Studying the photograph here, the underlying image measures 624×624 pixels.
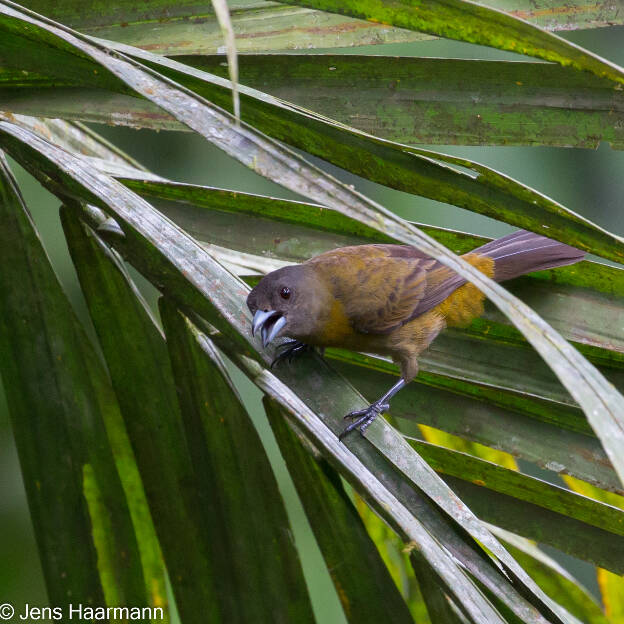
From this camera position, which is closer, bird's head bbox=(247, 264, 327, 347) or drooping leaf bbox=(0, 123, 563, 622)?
drooping leaf bbox=(0, 123, 563, 622)

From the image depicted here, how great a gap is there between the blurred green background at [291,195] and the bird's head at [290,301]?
1.62m

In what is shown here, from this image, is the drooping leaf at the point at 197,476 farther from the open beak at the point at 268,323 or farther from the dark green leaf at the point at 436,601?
the dark green leaf at the point at 436,601

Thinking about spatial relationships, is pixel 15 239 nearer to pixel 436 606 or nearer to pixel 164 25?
pixel 164 25

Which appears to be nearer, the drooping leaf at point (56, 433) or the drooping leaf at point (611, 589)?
the drooping leaf at point (56, 433)

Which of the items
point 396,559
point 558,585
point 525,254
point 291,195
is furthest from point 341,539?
point 291,195

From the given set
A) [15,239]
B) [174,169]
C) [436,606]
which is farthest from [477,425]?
[174,169]

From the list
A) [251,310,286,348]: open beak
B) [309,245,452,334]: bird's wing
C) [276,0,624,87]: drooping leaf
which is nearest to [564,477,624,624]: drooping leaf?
[309,245,452,334]: bird's wing

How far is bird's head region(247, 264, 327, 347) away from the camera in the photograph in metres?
1.84

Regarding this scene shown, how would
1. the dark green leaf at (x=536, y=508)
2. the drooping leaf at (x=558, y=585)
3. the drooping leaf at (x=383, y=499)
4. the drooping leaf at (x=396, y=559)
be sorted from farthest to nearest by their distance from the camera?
the drooping leaf at (x=558, y=585), the drooping leaf at (x=396, y=559), the dark green leaf at (x=536, y=508), the drooping leaf at (x=383, y=499)

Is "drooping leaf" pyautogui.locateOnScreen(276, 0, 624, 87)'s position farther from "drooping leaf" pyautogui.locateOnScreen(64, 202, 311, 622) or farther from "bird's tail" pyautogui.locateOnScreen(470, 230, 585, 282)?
"bird's tail" pyautogui.locateOnScreen(470, 230, 585, 282)

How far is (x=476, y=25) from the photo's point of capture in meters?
1.04

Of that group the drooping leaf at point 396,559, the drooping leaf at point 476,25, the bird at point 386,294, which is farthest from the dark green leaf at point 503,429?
the drooping leaf at point 476,25

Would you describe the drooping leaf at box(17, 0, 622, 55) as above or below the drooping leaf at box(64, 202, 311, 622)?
above

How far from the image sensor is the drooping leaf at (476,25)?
970 mm
